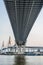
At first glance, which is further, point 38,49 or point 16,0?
point 38,49

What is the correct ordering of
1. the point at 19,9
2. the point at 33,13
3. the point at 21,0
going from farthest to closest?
the point at 33,13
the point at 19,9
the point at 21,0

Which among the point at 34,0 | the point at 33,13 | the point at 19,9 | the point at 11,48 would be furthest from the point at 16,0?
the point at 11,48

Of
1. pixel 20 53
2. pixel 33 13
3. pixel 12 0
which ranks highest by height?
pixel 12 0

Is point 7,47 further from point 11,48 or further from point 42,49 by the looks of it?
point 42,49

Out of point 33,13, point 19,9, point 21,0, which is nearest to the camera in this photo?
point 21,0

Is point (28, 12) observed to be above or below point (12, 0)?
below

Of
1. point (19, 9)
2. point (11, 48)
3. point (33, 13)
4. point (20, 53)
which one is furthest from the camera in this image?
point (11, 48)

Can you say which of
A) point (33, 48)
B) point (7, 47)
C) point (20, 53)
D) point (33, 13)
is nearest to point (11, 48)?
point (7, 47)

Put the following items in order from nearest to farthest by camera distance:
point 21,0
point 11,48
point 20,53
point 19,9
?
point 21,0 < point 19,9 < point 20,53 < point 11,48

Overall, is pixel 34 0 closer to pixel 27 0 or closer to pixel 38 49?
pixel 27 0
